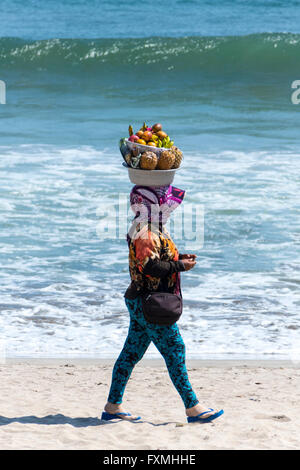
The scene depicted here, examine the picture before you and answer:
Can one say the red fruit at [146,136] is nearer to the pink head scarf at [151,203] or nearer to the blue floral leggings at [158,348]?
the pink head scarf at [151,203]

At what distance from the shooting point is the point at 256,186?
12.3m

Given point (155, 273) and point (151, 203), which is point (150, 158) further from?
point (155, 273)

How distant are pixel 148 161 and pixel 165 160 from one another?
0.35 feet

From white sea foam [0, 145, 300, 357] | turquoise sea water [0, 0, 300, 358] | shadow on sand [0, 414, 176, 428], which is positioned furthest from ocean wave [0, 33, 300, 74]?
shadow on sand [0, 414, 176, 428]

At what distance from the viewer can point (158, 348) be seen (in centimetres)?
443

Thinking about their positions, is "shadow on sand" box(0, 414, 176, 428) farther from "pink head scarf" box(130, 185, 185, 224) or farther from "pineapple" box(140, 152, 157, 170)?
"pineapple" box(140, 152, 157, 170)

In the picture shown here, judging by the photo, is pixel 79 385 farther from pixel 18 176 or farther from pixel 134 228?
pixel 18 176

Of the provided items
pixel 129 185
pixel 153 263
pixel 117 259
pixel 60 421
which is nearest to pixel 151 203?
pixel 153 263

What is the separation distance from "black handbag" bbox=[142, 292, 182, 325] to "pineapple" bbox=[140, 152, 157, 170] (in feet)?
2.34

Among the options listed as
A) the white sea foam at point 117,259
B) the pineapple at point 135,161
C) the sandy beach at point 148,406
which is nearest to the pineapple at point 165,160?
the pineapple at point 135,161
